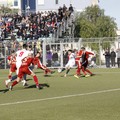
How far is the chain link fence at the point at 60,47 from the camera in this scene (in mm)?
40156

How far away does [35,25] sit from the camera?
48969 mm

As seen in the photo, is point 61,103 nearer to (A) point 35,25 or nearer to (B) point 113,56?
(B) point 113,56

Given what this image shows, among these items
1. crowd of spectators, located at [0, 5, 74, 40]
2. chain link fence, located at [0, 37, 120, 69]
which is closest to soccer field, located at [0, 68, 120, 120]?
chain link fence, located at [0, 37, 120, 69]

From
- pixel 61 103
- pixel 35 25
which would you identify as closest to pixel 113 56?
pixel 35 25

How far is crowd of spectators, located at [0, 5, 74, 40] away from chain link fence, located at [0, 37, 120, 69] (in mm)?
6419

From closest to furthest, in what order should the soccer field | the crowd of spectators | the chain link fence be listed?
the soccer field < the chain link fence < the crowd of spectators

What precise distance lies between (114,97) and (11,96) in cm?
354

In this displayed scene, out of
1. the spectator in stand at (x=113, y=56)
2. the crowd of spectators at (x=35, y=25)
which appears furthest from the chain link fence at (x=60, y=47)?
the crowd of spectators at (x=35, y=25)

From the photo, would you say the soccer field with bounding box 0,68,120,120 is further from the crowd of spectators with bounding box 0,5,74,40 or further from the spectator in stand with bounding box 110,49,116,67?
the crowd of spectators with bounding box 0,5,74,40

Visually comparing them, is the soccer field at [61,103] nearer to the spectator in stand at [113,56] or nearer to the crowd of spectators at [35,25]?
the spectator in stand at [113,56]

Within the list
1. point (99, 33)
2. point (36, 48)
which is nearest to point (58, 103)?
point (36, 48)

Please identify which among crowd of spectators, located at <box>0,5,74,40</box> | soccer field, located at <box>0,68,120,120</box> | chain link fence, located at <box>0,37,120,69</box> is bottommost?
soccer field, located at <box>0,68,120,120</box>

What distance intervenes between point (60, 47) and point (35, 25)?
9147mm

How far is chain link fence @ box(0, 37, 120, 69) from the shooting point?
4016 cm
